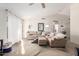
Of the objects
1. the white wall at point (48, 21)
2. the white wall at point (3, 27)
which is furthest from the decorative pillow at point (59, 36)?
the white wall at point (3, 27)

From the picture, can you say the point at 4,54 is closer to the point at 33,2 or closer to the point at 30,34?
the point at 30,34

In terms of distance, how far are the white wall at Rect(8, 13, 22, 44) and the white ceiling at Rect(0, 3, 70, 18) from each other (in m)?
0.12

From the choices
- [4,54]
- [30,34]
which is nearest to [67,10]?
[30,34]

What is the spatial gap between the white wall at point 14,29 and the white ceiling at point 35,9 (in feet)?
0.41

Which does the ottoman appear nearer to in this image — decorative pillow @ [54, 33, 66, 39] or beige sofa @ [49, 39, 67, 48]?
beige sofa @ [49, 39, 67, 48]

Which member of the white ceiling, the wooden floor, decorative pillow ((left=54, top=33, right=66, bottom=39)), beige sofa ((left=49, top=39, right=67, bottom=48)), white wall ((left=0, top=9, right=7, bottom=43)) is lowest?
the wooden floor

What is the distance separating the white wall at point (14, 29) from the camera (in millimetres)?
2197

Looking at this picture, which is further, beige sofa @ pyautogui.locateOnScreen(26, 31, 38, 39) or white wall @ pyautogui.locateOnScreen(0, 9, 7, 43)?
beige sofa @ pyautogui.locateOnScreen(26, 31, 38, 39)

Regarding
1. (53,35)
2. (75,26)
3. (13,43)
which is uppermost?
(75,26)

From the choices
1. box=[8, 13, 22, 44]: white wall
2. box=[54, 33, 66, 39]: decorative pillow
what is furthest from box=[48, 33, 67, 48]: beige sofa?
box=[8, 13, 22, 44]: white wall

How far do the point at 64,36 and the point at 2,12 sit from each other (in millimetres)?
1288

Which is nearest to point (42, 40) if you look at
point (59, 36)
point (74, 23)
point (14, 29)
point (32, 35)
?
point (32, 35)

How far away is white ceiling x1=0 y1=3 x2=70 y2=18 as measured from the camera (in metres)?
2.19

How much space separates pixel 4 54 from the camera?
2170 millimetres
